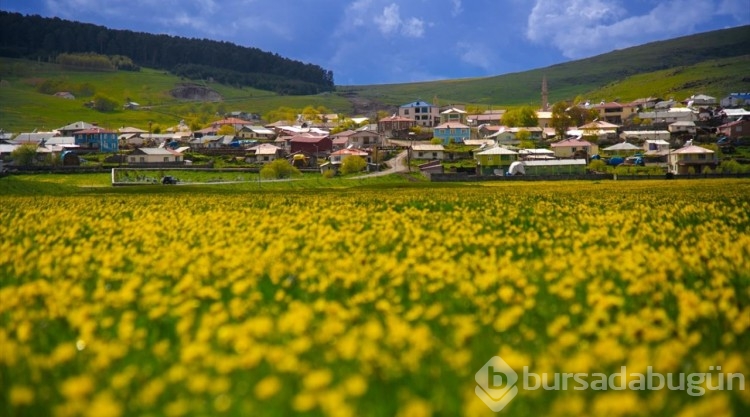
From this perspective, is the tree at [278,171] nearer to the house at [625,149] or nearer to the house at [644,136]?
the house at [625,149]

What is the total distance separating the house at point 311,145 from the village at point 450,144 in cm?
20

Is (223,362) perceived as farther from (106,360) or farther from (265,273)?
(265,273)

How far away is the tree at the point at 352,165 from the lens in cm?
9081

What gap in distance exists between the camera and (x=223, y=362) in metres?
5.57

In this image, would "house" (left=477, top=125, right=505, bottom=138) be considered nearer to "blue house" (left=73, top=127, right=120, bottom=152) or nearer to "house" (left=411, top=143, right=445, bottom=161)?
"house" (left=411, top=143, right=445, bottom=161)

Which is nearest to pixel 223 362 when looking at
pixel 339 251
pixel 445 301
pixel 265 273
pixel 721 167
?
pixel 445 301

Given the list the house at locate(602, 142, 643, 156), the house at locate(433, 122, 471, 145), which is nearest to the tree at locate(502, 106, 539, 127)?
the house at locate(433, 122, 471, 145)

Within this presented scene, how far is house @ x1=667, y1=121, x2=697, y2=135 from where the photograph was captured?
121056 millimetres

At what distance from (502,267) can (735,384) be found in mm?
4554

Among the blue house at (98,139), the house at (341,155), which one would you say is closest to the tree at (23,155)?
the blue house at (98,139)

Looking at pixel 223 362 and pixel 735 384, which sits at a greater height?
pixel 223 362

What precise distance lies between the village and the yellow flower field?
67.8m

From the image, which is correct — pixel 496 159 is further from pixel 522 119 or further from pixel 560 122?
pixel 522 119

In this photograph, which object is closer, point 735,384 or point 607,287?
point 735,384
